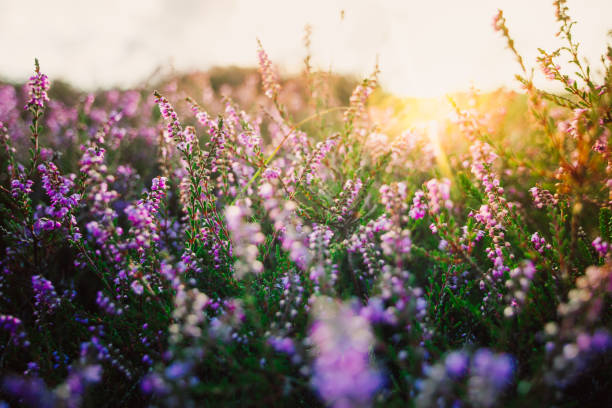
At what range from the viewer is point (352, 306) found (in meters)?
1.39

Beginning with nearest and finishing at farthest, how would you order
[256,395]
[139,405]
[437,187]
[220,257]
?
[256,395]
[437,187]
[139,405]
[220,257]

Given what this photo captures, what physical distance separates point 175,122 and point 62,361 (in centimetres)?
182

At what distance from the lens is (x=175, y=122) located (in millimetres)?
2311

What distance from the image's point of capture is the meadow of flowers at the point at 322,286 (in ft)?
4.16

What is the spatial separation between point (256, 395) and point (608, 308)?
2.10 metres

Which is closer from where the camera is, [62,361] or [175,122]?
[62,361]

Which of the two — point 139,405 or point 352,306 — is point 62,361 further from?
point 352,306

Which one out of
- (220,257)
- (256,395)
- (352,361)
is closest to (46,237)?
(220,257)

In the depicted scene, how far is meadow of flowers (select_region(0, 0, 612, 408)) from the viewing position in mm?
1269

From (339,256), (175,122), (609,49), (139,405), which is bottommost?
(139,405)

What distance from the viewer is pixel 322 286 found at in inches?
62.1

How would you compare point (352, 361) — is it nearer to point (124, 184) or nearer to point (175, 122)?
point (175, 122)

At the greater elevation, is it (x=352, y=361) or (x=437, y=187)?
(x=437, y=187)

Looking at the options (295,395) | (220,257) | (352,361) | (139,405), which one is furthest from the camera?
(220,257)
